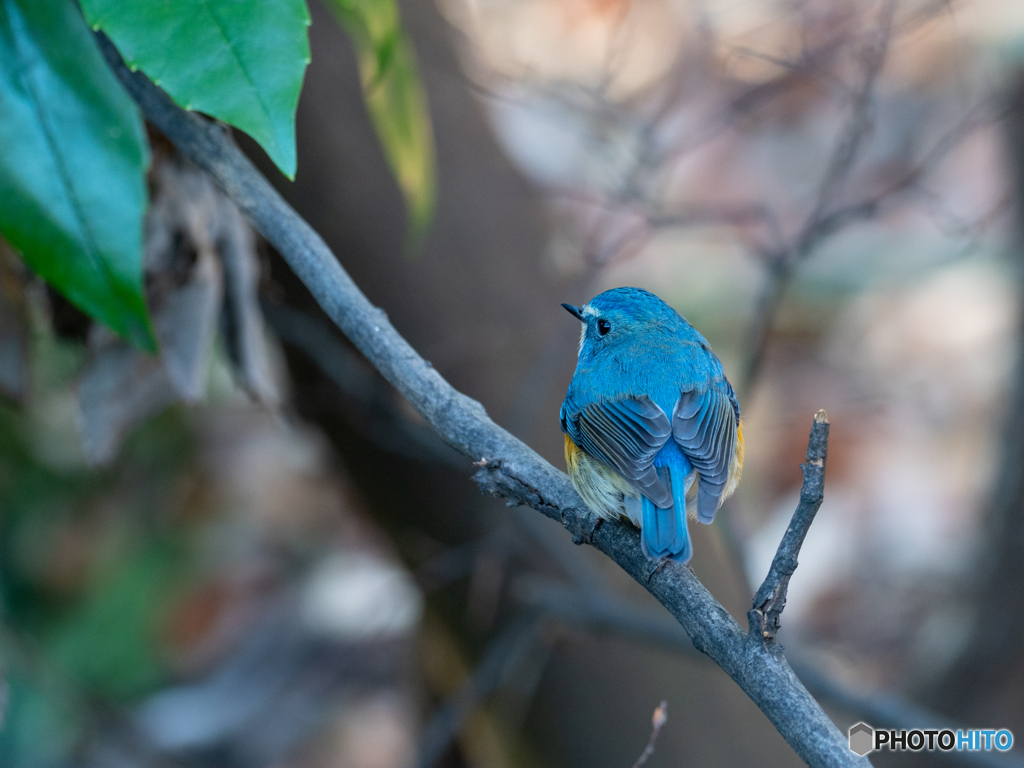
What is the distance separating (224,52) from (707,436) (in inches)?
45.0

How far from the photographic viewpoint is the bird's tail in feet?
4.39

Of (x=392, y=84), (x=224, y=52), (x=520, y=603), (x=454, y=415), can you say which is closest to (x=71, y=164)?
(x=224, y=52)

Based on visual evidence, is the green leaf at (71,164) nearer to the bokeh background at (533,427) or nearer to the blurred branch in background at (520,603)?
the bokeh background at (533,427)

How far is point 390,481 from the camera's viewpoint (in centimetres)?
299

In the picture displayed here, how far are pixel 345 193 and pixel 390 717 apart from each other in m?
3.33

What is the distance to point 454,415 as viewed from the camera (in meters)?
1.27

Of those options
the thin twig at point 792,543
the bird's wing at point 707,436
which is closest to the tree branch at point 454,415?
the thin twig at point 792,543

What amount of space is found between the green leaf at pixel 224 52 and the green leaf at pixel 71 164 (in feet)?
1.02

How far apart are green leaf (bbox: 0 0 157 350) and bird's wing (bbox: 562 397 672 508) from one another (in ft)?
2.87

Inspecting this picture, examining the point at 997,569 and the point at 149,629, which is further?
the point at 149,629

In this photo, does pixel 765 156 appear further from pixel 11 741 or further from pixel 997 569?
pixel 11 741

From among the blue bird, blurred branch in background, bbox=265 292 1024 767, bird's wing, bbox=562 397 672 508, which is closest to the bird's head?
the blue bird

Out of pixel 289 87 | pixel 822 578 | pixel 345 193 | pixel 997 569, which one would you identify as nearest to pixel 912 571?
pixel 822 578
